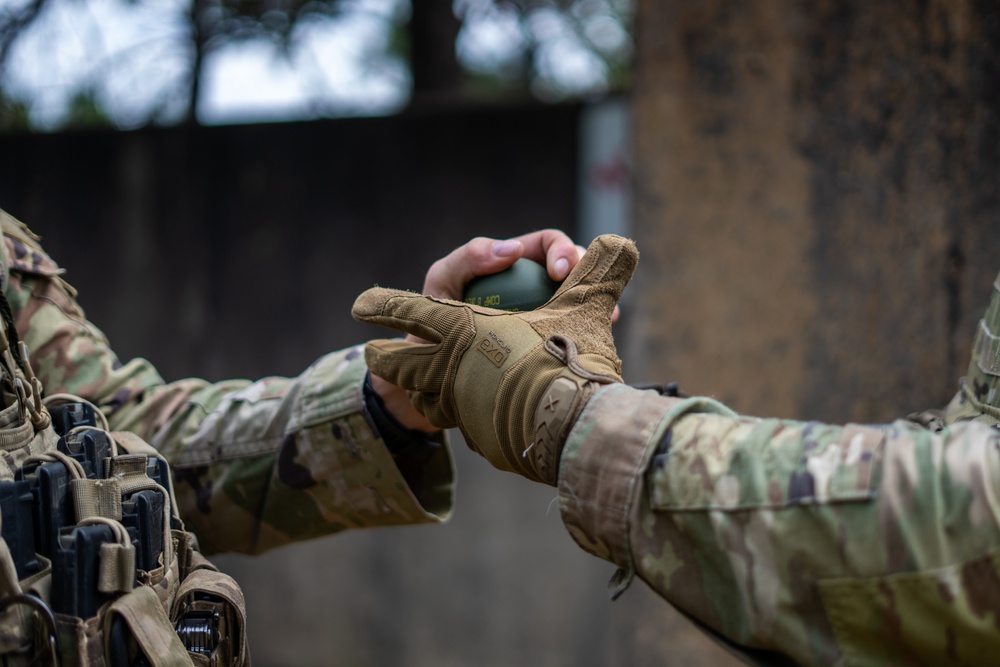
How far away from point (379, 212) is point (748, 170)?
1684mm

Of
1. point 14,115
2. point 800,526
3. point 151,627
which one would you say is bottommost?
point 151,627

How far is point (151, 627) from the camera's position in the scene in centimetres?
112

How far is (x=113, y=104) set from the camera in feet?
18.4

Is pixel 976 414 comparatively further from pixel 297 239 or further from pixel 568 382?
pixel 297 239

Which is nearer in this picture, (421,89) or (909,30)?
(909,30)

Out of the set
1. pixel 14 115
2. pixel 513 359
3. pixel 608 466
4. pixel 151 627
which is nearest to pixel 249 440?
pixel 151 627

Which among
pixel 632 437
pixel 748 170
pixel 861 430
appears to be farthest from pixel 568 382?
pixel 748 170

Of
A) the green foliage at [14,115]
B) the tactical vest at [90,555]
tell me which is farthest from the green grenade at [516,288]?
the green foliage at [14,115]

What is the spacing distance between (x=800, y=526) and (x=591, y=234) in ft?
8.80

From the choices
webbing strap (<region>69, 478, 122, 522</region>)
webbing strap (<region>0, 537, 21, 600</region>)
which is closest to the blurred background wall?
webbing strap (<region>69, 478, 122, 522</region>)

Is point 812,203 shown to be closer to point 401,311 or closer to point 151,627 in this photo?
point 401,311

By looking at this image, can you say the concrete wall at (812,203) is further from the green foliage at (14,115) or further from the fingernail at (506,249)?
the green foliage at (14,115)

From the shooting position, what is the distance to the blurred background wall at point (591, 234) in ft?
8.44

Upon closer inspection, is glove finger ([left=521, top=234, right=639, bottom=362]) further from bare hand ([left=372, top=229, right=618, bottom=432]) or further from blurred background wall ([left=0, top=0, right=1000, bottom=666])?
blurred background wall ([left=0, top=0, right=1000, bottom=666])
